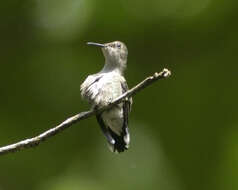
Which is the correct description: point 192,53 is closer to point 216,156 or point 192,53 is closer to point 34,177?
point 216,156

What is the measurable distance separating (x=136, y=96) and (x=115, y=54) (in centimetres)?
92

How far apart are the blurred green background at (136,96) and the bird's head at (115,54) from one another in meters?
0.42

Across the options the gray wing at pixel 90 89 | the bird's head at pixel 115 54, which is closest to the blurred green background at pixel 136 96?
the bird's head at pixel 115 54

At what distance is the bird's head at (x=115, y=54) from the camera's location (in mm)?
6520

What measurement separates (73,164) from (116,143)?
114cm

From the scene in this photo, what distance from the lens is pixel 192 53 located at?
7.33 metres

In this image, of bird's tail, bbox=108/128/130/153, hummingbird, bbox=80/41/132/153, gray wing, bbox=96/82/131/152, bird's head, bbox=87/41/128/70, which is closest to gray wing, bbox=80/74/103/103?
hummingbird, bbox=80/41/132/153

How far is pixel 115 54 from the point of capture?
21.8 feet

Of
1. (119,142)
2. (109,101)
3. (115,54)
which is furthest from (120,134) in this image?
(115,54)

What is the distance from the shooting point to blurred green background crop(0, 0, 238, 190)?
689 centimetres

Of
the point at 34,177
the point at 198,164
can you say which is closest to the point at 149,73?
the point at 198,164

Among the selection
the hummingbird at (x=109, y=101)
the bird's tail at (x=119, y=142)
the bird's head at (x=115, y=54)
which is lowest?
Result: the bird's tail at (x=119, y=142)

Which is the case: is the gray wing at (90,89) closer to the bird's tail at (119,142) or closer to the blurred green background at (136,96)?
the bird's tail at (119,142)

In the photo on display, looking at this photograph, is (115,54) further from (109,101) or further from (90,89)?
(109,101)
